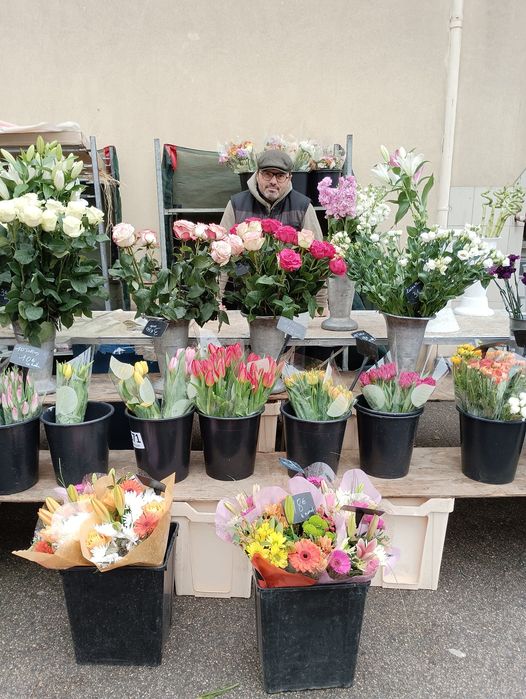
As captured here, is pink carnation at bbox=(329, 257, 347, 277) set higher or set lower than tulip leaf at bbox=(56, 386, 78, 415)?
higher

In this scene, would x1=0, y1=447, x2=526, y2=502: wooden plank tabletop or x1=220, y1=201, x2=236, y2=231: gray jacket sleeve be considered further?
x1=220, y1=201, x2=236, y2=231: gray jacket sleeve

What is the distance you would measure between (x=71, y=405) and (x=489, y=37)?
4.33m

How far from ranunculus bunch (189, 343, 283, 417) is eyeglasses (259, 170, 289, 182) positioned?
69.9 inches

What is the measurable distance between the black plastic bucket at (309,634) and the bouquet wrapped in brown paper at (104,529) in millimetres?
288

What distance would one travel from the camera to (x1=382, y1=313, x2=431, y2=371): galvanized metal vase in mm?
1899

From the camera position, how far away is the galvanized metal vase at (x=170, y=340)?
6.18ft

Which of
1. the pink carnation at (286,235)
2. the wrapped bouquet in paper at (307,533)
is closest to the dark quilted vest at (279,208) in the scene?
the pink carnation at (286,235)

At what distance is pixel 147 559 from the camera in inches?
49.1

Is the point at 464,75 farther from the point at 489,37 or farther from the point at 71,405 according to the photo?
the point at 71,405

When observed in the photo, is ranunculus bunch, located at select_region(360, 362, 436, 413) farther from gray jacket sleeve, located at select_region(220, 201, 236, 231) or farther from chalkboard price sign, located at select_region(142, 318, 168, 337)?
gray jacket sleeve, located at select_region(220, 201, 236, 231)

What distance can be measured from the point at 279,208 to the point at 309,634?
8.04 feet

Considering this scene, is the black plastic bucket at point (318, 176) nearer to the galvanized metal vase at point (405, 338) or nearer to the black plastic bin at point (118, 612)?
the galvanized metal vase at point (405, 338)

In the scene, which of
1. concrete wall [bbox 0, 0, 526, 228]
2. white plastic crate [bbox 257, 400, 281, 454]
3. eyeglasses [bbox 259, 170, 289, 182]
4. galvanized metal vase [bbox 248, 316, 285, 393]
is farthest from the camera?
concrete wall [bbox 0, 0, 526, 228]

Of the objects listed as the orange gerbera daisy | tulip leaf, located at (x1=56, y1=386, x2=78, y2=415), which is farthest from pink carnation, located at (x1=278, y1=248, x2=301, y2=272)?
the orange gerbera daisy
